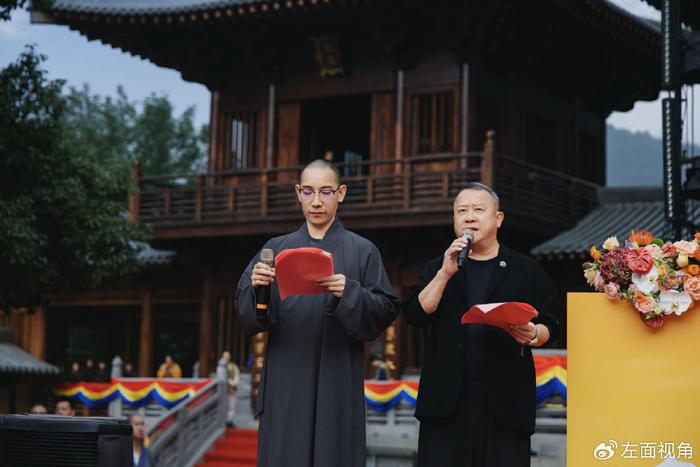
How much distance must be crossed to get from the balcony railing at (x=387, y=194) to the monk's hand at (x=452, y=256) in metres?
10.4

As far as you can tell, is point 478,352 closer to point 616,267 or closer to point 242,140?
point 616,267

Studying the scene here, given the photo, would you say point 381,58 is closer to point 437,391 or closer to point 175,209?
point 175,209

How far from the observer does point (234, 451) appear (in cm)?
1489

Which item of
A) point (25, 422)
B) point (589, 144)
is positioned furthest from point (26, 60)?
point (589, 144)

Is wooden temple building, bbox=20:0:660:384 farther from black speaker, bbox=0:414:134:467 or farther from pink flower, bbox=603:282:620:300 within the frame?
black speaker, bbox=0:414:134:467

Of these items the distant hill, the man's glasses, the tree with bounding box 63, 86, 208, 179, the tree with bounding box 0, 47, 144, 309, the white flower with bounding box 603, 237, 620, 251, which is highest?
the distant hill

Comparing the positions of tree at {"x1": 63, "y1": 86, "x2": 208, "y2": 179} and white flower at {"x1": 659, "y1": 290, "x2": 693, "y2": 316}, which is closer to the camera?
white flower at {"x1": 659, "y1": 290, "x2": 693, "y2": 316}

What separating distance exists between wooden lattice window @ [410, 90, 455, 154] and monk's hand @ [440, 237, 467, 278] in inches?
463

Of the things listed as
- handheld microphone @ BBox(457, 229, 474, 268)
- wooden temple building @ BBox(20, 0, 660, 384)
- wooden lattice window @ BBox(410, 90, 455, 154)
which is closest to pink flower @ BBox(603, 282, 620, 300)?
handheld microphone @ BBox(457, 229, 474, 268)

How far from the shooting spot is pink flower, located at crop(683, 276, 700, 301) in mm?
4773

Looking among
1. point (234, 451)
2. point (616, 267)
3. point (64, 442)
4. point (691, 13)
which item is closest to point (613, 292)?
point (616, 267)

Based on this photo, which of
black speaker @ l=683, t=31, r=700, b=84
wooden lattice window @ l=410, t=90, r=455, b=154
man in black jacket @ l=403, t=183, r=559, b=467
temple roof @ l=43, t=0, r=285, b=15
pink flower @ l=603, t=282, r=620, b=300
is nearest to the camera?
man in black jacket @ l=403, t=183, r=559, b=467

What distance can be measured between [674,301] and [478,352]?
832 millimetres

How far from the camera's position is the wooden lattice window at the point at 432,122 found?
16.4 m
